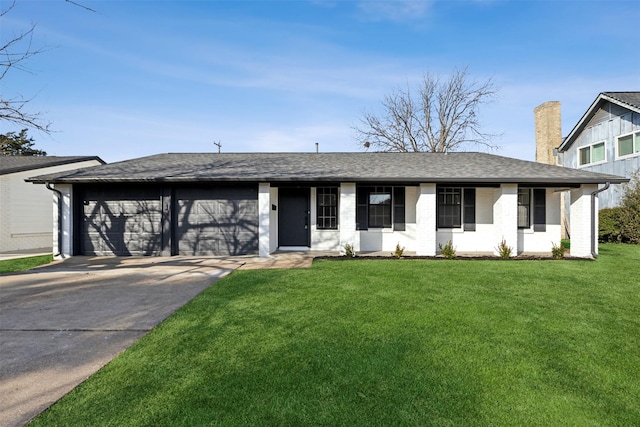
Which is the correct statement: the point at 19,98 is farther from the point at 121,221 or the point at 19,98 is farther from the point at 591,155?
the point at 591,155

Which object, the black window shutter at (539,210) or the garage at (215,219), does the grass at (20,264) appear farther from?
the black window shutter at (539,210)

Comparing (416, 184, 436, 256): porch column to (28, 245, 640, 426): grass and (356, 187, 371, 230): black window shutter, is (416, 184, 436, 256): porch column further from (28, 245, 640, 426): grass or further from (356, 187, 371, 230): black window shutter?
(28, 245, 640, 426): grass

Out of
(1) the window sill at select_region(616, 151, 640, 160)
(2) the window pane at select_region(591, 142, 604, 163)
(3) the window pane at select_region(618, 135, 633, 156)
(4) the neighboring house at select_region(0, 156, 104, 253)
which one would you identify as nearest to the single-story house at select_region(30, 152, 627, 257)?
(4) the neighboring house at select_region(0, 156, 104, 253)

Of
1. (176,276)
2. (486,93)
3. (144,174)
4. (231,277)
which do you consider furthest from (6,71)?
(486,93)

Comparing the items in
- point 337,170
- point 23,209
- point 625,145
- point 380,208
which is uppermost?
point 625,145

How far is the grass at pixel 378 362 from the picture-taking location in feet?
8.11

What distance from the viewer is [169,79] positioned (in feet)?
47.4

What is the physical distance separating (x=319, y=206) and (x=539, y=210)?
813cm

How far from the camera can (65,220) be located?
11.0m

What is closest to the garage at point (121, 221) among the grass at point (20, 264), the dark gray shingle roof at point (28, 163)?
the grass at point (20, 264)

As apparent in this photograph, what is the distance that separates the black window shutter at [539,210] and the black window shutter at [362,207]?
6.13m

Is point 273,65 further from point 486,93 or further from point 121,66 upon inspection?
point 486,93

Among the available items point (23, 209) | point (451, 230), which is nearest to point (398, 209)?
point (451, 230)

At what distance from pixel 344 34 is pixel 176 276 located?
11.4 metres
